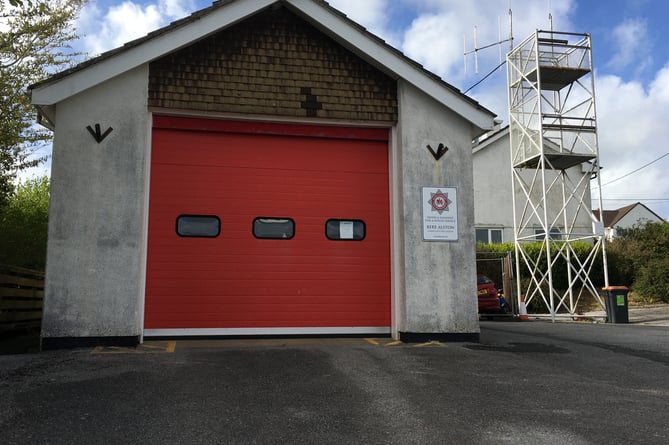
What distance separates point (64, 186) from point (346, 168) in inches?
163

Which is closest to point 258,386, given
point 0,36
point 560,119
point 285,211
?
point 285,211

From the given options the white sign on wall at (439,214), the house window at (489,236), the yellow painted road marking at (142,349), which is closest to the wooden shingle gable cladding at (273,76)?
the white sign on wall at (439,214)

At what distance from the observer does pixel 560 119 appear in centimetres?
1605

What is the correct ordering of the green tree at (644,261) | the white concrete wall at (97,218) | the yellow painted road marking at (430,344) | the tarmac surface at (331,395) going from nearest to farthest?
the tarmac surface at (331,395) → the white concrete wall at (97,218) → the yellow painted road marking at (430,344) → the green tree at (644,261)

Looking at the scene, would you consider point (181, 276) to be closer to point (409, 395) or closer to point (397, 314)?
point (397, 314)

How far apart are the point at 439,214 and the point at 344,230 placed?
59.4 inches

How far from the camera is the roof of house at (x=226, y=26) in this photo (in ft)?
24.3

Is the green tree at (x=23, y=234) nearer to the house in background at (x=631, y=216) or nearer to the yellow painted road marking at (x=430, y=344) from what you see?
the yellow painted road marking at (x=430, y=344)

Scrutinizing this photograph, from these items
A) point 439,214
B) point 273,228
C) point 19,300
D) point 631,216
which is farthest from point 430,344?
point 631,216

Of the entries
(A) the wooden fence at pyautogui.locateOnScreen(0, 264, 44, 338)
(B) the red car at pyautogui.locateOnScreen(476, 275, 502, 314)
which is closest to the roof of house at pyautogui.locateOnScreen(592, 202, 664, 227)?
(B) the red car at pyautogui.locateOnScreen(476, 275, 502, 314)

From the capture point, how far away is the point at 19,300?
9586 millimetres

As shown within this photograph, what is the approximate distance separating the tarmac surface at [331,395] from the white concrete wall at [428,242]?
87 centimetres

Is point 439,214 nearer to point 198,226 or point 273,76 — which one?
point 273,76

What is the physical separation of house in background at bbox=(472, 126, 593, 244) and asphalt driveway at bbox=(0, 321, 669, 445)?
17925 mm
